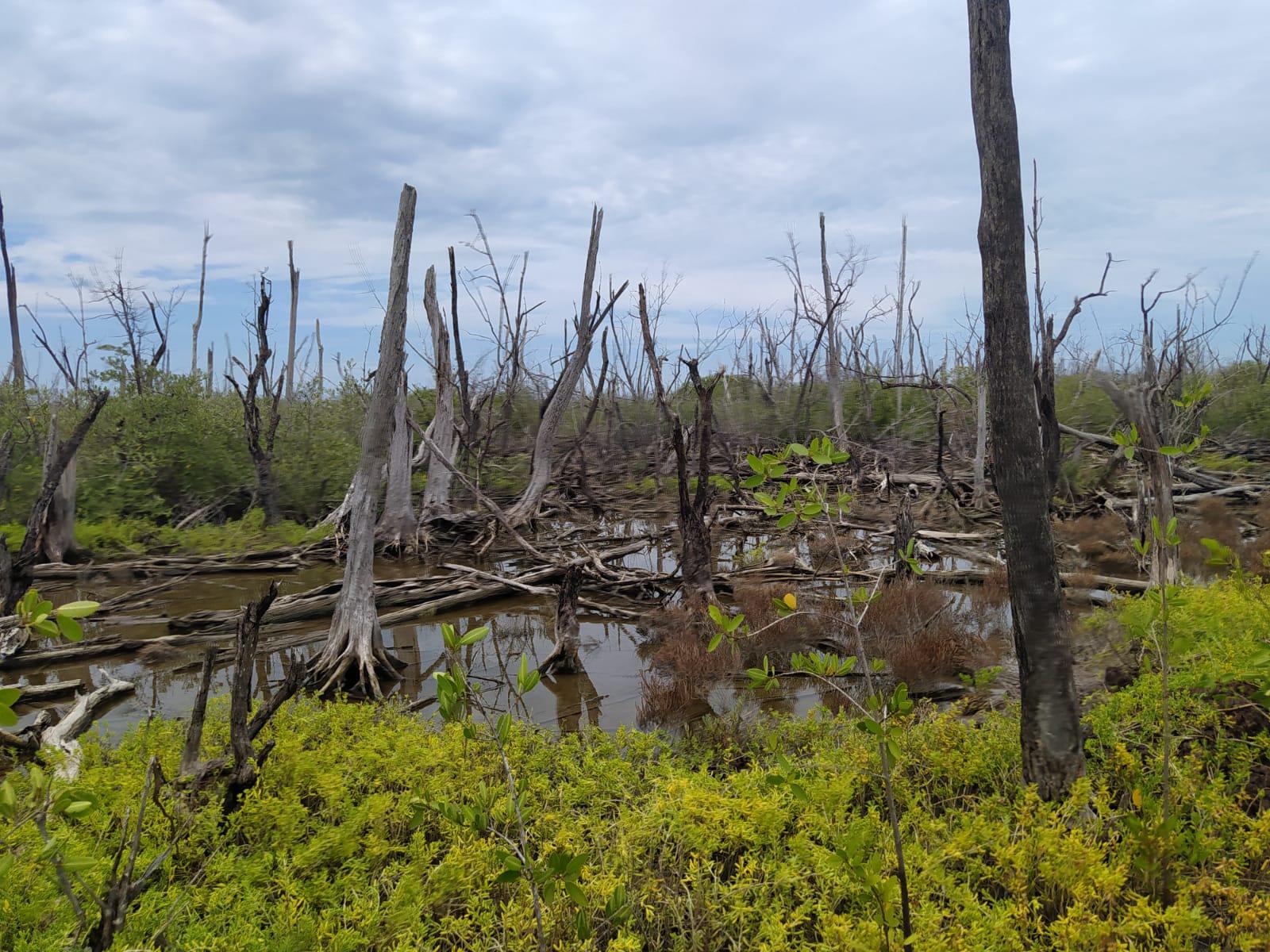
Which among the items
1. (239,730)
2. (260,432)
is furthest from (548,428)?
(239,730)

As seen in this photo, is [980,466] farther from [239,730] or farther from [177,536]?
[239,730]

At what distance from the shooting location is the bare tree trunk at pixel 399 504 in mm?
12648

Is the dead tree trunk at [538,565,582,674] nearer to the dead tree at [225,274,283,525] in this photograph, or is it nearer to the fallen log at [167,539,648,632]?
the fallen log at [167,539,648,632]

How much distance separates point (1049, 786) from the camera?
357 cm

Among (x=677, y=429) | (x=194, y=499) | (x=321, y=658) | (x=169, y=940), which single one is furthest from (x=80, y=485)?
(x=169, y=940)

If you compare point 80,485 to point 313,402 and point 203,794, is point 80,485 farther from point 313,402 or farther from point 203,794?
point 203,794

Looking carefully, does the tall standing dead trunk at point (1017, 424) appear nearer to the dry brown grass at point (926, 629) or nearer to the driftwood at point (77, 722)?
the dry brown grass at point (926, 629)

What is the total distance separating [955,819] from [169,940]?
3.12m

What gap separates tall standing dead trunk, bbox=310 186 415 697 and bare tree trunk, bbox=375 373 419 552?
5.57m

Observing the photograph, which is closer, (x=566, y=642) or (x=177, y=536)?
(x=566, y=642)

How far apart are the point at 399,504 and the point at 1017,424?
427 inches

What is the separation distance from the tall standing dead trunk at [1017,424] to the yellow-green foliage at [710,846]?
298mm

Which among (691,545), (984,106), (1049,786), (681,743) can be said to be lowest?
(681,743)

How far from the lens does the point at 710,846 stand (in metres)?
3.33
